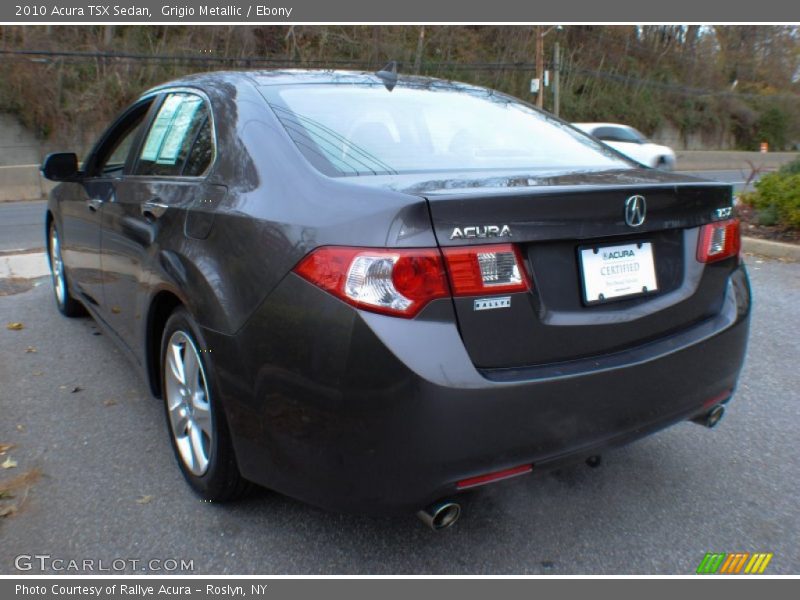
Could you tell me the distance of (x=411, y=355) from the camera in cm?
192

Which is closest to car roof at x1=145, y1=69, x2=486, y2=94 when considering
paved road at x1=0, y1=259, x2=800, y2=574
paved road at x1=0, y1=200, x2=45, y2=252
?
paved road at x1=0, y1=259, x2=800, y2=574

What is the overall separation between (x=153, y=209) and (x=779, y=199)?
703 centimetres

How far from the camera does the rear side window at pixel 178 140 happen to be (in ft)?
9.55

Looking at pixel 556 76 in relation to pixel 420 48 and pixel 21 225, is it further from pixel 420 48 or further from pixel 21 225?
pixel 21 225

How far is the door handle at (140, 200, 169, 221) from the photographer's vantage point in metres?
2.94

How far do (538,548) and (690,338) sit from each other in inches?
35.8

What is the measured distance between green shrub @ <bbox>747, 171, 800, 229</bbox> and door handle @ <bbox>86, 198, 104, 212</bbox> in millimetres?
6852

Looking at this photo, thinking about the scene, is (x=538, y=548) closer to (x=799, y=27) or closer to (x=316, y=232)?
(x=316, y=232)

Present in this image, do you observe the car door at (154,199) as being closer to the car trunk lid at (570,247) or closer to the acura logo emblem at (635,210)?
the car trunk lid at (570,247)

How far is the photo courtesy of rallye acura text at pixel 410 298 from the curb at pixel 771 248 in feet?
16.4

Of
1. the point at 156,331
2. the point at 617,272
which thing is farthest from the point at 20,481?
the point at 617,272

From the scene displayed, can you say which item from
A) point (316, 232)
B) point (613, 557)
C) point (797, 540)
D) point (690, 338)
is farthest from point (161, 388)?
point (797, 540)

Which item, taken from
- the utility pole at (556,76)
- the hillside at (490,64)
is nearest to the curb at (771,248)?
the hillside at (490,64)

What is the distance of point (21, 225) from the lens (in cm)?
1110
